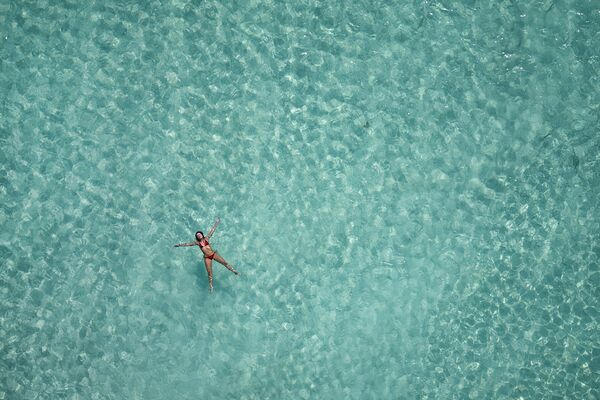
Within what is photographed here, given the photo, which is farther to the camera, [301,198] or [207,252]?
[301,198]

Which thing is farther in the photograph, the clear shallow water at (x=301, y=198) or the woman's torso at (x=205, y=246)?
the clear shallow water at (x=301, y=198)

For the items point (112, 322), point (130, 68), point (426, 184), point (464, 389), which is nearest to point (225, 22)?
point (130, 68)

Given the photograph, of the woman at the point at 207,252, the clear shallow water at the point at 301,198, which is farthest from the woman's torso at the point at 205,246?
the clear shallow water at the point at 301,198

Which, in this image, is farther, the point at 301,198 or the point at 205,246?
the point at 301,198

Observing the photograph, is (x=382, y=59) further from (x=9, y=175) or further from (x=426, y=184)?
(x=9, y=175)

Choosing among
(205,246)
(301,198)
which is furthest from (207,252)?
(301,198)

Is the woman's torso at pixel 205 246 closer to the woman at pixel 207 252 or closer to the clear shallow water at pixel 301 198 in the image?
the woman at pixel 207 252

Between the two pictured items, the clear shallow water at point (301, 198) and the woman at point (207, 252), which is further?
the clear shallow water at point (301, 198)

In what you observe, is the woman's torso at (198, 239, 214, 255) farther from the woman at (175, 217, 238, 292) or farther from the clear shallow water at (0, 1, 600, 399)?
the clear shallow water at (0, 1, 600, 399)

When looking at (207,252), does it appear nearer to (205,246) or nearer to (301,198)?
(205,246)
